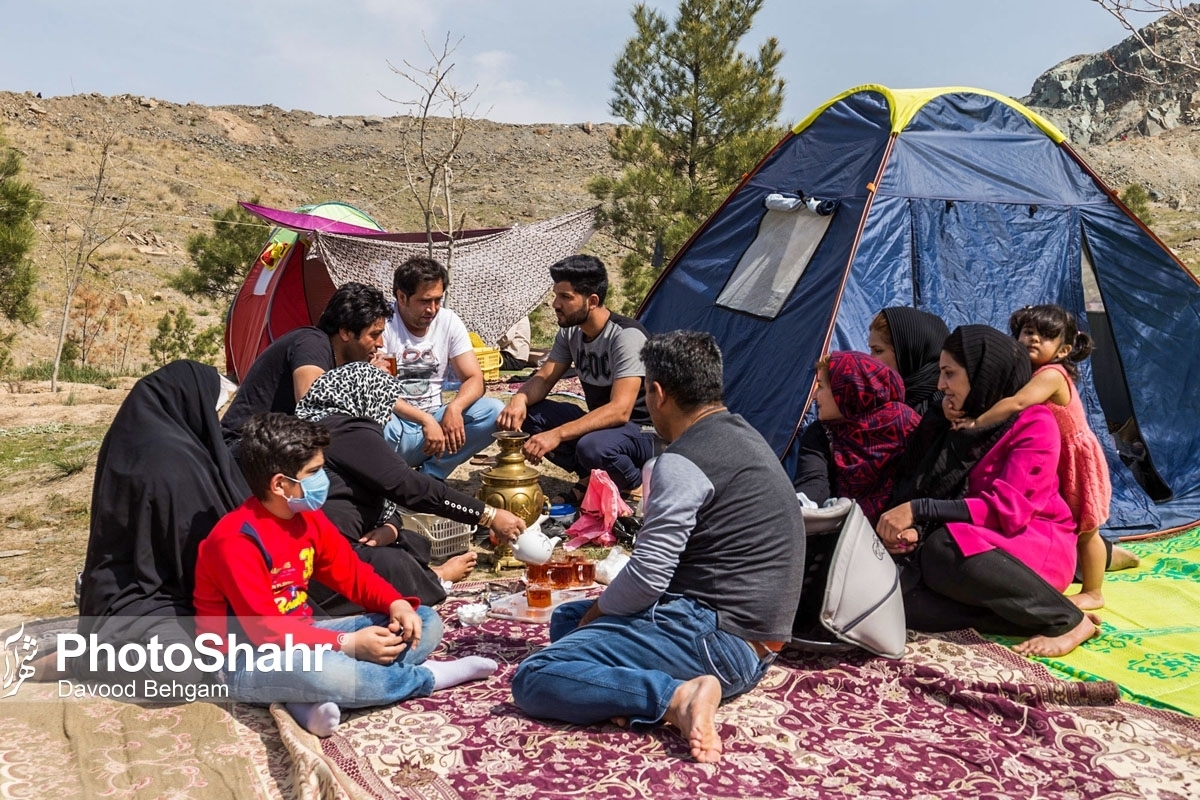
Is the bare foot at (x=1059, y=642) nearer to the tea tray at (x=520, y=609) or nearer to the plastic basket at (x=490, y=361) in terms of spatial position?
the tea tray at (x=520, y=609)

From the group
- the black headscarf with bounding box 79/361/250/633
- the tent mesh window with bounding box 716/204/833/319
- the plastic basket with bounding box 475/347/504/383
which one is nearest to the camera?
the black headscarf with bounding box 79/361/250/633

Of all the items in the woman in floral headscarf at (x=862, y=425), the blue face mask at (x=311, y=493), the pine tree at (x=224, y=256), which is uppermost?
the pine tree at (x=224, y=256)

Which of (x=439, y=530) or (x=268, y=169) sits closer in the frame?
(x=439, y=530)

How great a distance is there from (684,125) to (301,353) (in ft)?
31.2

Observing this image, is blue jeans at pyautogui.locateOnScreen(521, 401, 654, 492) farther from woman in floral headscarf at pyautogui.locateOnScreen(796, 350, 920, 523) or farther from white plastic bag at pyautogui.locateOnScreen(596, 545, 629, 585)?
woman in floral headscarf at pyautogui.locateOnScreen(796, 350, 920, 523)

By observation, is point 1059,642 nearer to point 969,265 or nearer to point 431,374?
point 969,265

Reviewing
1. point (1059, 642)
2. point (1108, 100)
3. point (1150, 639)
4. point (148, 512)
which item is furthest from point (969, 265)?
point (1108, 100)

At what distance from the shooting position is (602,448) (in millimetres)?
4750

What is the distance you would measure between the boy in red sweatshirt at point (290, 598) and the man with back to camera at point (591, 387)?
1.83 meters

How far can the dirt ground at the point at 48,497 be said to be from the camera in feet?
13.3

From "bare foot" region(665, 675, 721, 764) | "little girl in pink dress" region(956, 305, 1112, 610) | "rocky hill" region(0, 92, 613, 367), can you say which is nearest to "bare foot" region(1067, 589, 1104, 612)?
"little girl in pink dress" region(956, 305, 1112, 610)

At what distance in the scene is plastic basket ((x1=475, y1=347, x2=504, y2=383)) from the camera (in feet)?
30.0

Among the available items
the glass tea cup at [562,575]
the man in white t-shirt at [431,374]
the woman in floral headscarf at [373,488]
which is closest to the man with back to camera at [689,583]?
the woman in floral headscarf at [373,488]

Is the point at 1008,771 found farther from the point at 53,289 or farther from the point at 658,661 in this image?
the point at 53,289
